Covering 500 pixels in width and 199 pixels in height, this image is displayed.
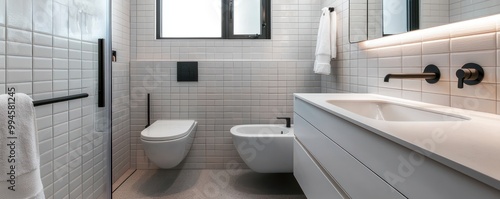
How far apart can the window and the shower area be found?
2.84 ft

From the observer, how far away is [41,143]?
1.21 m

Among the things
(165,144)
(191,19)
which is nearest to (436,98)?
(165,144)

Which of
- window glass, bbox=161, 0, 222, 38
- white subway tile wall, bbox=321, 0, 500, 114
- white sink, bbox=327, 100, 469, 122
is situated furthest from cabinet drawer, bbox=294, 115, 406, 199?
window glass, bbox=161, 0, 222, 38

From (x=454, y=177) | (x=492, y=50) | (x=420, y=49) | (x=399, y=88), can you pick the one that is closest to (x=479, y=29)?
(x=492, y=50)

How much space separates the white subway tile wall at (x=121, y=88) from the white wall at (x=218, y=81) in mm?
64

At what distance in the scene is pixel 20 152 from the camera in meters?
0.91

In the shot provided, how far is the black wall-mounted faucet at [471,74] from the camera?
36.3 inches

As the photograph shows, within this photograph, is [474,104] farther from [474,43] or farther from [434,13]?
[434,13]

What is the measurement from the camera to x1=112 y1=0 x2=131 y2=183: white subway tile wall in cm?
216

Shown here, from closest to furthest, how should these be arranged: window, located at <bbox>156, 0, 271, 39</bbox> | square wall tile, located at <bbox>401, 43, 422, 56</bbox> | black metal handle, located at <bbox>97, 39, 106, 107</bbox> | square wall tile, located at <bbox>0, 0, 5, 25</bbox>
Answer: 1. square wall tile, located at <bbox>0, 0, 5, 25</bbox>
2. square wall tile, located at <bbox>401, 43, 422, 56</bbox>
3. black metal handle, located at <bbox>97, 39, 106, 107</bbox>
4. window, located at <bbox>156, 0, 271, 39</bbox>

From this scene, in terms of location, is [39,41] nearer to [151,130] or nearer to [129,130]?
[151,130]

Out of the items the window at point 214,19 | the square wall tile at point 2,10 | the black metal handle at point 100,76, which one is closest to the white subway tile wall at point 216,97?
the window at point 214,19

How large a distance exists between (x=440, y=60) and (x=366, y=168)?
2.21 ft

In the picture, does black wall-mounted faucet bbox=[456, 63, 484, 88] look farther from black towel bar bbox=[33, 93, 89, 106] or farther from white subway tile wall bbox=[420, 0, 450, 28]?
black towel bar bbox=[33, 93, 89, 106]
